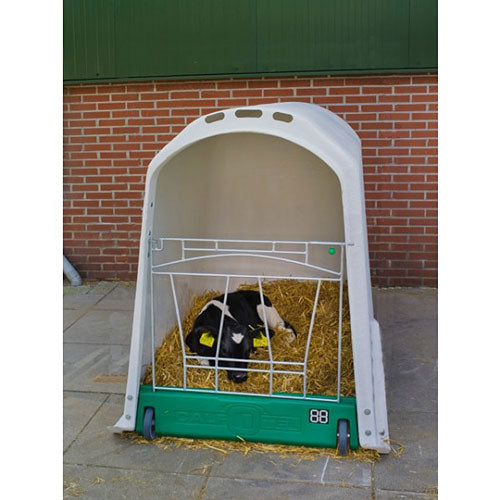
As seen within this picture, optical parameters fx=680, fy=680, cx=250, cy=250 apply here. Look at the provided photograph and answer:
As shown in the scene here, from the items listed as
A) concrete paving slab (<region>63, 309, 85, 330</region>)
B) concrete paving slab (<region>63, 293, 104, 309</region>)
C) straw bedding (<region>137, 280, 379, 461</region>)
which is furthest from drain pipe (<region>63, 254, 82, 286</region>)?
straw bedding (<region>137, 280, 379, 461</region>)

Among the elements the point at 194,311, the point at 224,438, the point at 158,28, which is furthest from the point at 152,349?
the point at 158,28

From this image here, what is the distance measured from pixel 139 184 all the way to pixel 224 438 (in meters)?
3.63

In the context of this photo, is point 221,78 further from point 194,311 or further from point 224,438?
point 224,438

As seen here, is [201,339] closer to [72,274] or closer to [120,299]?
[120,299]

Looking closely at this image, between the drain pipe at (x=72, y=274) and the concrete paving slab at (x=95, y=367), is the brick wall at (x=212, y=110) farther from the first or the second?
the concrete paving slab at (x=95, y=367)

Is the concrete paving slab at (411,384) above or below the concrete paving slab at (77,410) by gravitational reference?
above

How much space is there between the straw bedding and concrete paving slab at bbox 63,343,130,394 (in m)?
0.58

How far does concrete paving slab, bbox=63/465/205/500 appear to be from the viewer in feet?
10.3

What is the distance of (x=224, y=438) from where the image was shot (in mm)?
3598

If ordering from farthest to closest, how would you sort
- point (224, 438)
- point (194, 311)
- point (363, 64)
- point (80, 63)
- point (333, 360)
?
point (80, 63)
point (363, 64)
point (194, 311)
point (333, 360)
point (224, 438)

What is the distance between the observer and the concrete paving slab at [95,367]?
4.40m

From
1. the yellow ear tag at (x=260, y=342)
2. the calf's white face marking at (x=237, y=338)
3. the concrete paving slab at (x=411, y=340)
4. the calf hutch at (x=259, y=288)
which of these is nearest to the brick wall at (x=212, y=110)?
the concrete paving slab at (x=411, y=340)

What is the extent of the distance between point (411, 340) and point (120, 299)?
2.71m

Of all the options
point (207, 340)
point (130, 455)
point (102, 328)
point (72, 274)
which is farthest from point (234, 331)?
point (72, 274)
